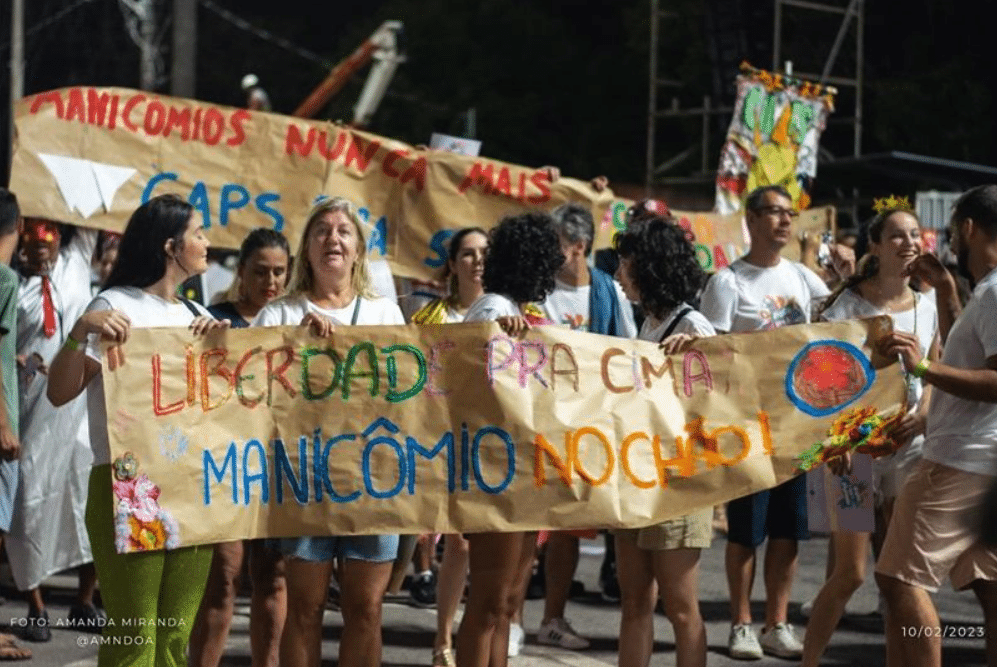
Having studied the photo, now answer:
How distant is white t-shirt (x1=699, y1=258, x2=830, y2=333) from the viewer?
7918 mm

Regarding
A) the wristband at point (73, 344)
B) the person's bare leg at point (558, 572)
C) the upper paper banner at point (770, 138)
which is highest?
the upper paper banner at point (770, 138)

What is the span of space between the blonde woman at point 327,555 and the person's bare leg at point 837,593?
1.86 meters

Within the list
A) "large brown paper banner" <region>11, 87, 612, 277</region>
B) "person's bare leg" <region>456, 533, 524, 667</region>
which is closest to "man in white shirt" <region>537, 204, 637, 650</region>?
"large brown paper banner" <region>11, 87, 612, 277</region>

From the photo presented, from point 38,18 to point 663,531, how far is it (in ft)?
88.2

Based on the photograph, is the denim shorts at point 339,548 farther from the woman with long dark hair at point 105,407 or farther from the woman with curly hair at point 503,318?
the woman with curly hair at point 503,318

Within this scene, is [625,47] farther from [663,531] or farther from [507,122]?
[663,531]

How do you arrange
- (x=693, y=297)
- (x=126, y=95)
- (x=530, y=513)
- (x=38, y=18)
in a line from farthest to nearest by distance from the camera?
(x=38, y=18) → (x=126, y=95) → (x=693, y=297) → (x=530, y=513)

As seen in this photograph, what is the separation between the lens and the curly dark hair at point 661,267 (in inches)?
259

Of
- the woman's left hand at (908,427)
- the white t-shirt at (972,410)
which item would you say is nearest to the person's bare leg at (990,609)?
the white t-shirt at (972,410)

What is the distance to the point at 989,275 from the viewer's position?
5906 millimetres

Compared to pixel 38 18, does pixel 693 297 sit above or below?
below

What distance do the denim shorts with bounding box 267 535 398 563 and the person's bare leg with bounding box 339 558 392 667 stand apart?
0.02 meters

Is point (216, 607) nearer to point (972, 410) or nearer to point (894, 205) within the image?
point (972, 410)

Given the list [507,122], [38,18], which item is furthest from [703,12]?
[38,18]
